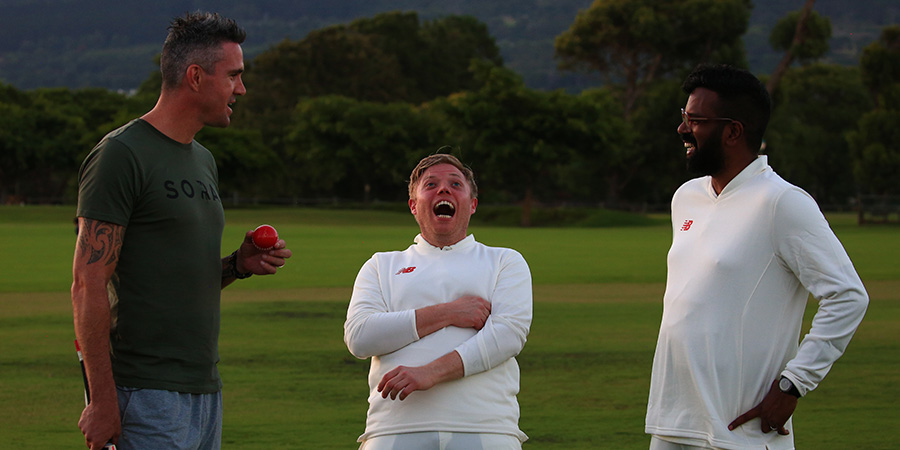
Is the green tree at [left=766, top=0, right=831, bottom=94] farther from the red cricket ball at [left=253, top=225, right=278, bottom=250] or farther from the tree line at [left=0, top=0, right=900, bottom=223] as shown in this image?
the red cricket ball at [left=253, top=225, right=278, bottom=250]

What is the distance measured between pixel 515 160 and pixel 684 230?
5693cm

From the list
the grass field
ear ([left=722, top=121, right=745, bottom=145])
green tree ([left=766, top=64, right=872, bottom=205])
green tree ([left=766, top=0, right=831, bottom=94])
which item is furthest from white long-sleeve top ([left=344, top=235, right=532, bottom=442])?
green tree ([left=766, top=64, right=872, bottom=205])

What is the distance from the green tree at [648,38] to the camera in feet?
264

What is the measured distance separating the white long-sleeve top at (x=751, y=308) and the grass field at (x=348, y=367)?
3059 millimetres

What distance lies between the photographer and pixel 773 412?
3727 mm

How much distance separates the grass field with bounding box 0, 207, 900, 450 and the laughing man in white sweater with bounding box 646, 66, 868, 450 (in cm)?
303

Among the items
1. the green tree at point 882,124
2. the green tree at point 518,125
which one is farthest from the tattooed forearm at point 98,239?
the green tree at point 882,124

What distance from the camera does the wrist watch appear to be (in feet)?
12.0

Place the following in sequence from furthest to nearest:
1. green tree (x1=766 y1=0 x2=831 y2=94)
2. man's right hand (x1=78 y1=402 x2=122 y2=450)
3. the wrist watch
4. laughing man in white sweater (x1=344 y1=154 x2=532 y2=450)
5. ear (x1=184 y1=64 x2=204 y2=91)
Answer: green tree (x1=766 y1=0 x2=831 y2=94), laughing man in white sweater (x1=344 y1=154 x2=532 y2=450), ear (x1=184 y1=64 x2=204 y2=91), the wrist watch, man's right hand (x1=78 y1=402 x2=122 y2=450)

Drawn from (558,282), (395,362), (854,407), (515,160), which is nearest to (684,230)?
(395,362)

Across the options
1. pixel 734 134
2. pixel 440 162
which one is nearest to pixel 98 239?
pixel 440 162

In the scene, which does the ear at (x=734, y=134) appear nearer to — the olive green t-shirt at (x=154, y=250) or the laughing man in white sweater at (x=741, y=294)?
the laughing man in white sweater at (x=741, y=294)

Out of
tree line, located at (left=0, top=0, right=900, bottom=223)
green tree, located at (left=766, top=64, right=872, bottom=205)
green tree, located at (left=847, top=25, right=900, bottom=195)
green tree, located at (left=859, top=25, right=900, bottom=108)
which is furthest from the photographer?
green tree, located at (left=766, top=64, right=872, bottom=205)

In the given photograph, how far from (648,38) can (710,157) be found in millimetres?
79761
